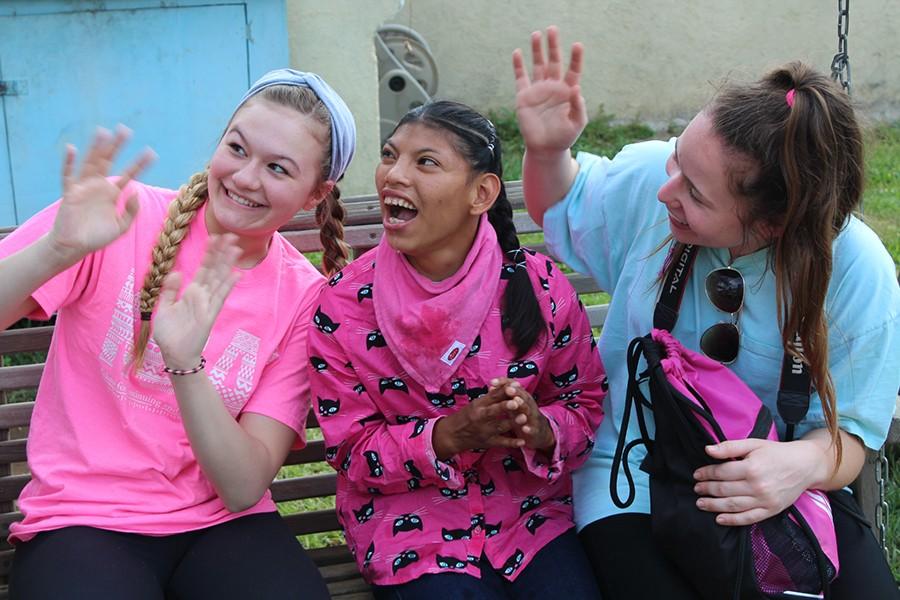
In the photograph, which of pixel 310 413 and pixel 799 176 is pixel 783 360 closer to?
pixel 799 176

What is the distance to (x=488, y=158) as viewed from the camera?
2666 millimetres

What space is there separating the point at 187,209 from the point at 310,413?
0.70 m

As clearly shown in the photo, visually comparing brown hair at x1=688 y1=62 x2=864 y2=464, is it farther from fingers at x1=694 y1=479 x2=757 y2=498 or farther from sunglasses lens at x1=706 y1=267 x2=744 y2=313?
fingers at x1=694 y1=479 x2=757 y2=498

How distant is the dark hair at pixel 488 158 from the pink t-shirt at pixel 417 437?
0.03 meters

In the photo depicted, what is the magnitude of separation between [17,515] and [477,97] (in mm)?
7597

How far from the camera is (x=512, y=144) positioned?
9.47 m

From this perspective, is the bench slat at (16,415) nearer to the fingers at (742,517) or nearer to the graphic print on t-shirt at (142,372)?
the graphic print on t-shirt at (142,372)

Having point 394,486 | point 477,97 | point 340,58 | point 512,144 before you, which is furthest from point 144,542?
point 477,97

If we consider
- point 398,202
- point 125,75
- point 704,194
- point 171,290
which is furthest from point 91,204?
point 125,75

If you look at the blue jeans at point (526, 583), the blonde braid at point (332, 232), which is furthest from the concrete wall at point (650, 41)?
the blue jeans at point (526, 583)

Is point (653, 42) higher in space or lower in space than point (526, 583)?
higher

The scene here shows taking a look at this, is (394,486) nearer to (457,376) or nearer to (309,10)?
(457,376)

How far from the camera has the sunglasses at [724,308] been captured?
2637 mm

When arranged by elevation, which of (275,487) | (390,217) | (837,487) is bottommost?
(275,487)
